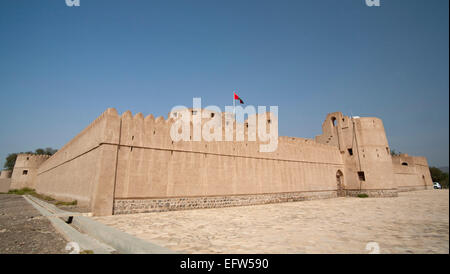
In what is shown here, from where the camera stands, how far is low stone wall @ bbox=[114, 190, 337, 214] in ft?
34.7

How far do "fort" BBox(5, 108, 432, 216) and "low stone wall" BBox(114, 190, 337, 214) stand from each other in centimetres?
5

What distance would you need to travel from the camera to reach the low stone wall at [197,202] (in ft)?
34.7

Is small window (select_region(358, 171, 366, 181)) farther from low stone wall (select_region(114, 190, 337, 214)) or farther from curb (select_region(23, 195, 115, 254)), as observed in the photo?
curb (select_region(23, 195, 115, 254))

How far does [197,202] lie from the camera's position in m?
13.1

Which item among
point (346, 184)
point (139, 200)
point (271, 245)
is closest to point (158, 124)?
point (139, 200)

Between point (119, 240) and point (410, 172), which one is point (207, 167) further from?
point (410, 172)

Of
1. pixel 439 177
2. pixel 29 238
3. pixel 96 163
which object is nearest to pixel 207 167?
pixel 96 163

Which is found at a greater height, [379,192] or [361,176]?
[361,176]

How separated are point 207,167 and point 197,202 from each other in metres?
2.10

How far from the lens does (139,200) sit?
35.9 feet

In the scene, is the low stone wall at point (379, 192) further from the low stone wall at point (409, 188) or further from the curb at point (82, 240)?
the curb at point (82, 240)
